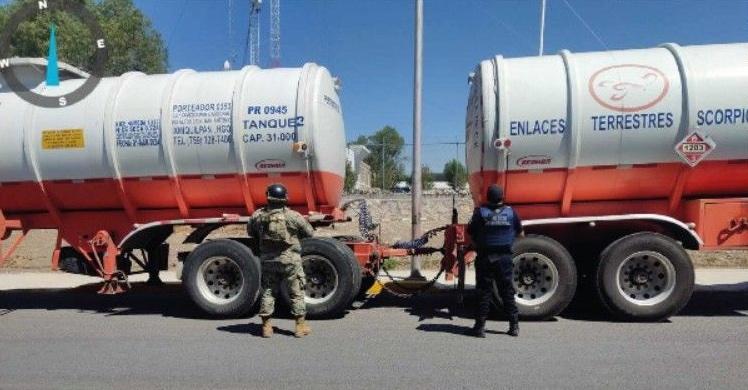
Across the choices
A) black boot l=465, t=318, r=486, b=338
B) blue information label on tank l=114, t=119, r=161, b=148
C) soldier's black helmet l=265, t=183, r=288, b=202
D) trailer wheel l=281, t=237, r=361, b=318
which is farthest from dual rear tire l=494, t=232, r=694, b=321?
blue information label on tank l=114, t=119, r=161, b=148

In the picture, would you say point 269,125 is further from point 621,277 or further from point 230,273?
point 621,277

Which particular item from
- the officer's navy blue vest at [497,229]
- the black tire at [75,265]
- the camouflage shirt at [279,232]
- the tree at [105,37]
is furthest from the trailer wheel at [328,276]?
the tree at [105,37]

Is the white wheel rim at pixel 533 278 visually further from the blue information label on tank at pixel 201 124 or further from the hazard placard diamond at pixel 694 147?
the blue information label on tank at pixel 201 124

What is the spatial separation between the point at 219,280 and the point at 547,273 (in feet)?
13.2

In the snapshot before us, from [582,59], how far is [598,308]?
3116mm

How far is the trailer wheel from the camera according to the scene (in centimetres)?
624

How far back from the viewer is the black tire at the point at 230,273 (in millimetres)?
6371

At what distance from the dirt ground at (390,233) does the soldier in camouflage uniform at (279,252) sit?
1982mm

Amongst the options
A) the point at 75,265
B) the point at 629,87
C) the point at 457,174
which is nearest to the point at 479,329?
the point at 629,87

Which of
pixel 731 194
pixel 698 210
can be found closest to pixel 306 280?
pixel 698 210

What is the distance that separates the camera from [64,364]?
16.0ft

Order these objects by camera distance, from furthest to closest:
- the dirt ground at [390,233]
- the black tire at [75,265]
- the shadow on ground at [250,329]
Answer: the dirt ground at [390,233]
the black tire at [75,265]
the shadow on ground at [250,329]

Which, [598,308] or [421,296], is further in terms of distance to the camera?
[421,296]

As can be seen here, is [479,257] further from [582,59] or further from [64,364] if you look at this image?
[64,364]
